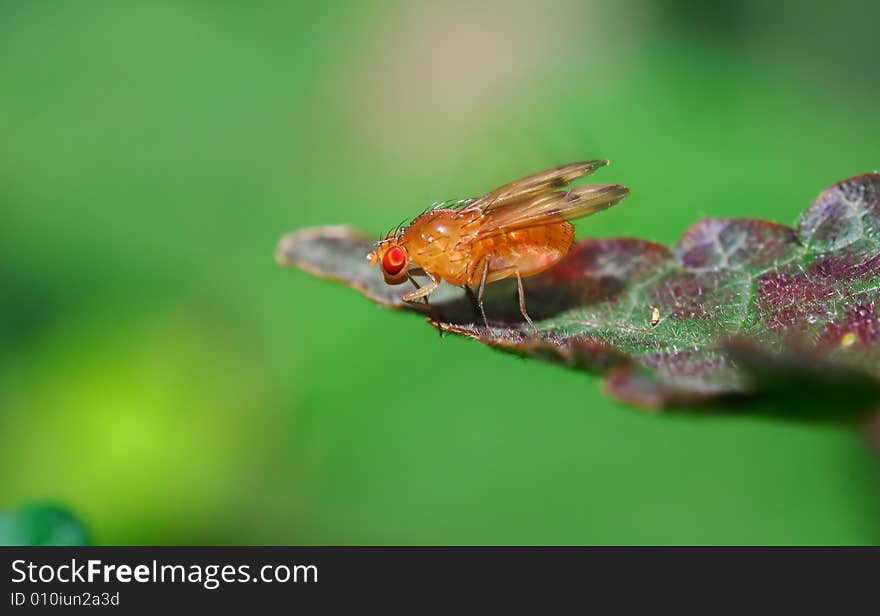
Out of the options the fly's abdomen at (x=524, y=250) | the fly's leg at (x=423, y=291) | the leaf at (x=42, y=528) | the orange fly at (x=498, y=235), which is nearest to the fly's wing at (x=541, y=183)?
the orange fly at (x=498, y=235)

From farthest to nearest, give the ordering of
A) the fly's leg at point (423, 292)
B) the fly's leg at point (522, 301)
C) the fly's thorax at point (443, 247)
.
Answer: the fly's thorax at point (443, 247) < the fly's leg at point (423, 292) < the fly's leg at point (522, 301)

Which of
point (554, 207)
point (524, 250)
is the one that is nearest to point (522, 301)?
point (524, 250)

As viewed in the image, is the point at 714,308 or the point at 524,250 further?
the point at 524,250

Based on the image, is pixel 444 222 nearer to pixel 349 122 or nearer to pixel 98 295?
pixel 98 295

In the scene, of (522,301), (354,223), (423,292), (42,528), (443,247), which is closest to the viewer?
(42,528)

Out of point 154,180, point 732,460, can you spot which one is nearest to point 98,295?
point 154,180

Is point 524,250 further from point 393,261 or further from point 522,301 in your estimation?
point 393,261

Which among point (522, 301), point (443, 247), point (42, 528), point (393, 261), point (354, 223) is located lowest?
point (42, 528)

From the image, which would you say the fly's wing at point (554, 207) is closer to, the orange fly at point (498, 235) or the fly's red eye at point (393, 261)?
the orange fly at point (498, 235)
